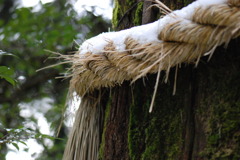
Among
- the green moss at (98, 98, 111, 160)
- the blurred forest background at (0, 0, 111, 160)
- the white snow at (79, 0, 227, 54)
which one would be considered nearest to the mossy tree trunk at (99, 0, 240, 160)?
the green moss at (98, 98, 111, 160)

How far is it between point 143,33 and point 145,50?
0.05 metres

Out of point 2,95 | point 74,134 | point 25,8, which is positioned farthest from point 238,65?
point 2,95

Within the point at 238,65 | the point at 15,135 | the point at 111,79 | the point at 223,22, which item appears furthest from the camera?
the point at 15,135

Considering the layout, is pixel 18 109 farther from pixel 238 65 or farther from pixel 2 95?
pixel 238 65

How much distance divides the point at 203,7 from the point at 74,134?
641 millimetres

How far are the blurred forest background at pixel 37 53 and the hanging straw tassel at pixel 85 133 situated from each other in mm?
618

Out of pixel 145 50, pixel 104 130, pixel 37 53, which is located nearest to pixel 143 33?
pixel 145 50

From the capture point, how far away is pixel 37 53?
2.00 meters

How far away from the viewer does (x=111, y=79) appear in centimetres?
89

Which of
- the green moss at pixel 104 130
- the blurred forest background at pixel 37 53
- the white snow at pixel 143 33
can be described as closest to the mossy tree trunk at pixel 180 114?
the green moss at pixel 104 130

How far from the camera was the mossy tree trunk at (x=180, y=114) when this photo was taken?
0.70 m

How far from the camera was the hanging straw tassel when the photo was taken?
1.04 metres

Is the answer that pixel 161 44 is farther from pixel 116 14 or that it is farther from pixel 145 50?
pixel 116 14

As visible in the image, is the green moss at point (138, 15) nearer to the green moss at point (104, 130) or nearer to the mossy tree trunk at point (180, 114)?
the mossy tree trunk at point (180, 114)
